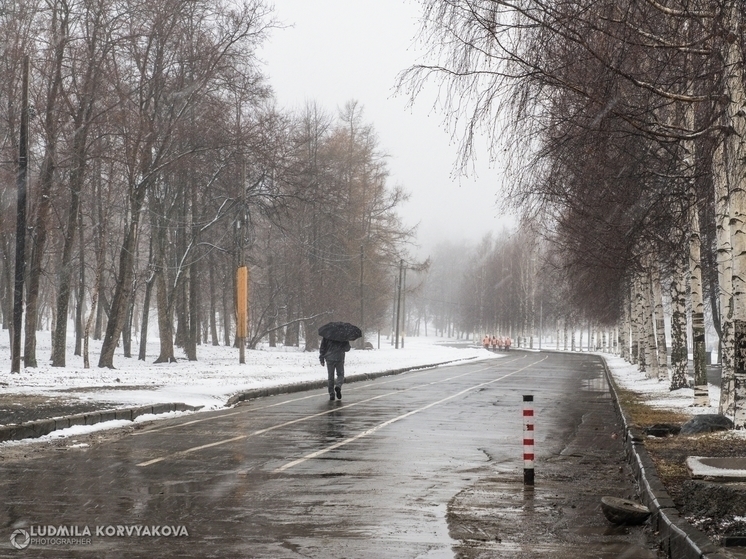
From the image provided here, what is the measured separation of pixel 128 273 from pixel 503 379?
14352mm

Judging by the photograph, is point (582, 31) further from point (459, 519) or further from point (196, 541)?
point (196, 541)

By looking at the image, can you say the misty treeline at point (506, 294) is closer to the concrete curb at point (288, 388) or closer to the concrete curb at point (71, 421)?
the concrete curb at point (288, 388)

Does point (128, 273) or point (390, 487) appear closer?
point (390, 487)

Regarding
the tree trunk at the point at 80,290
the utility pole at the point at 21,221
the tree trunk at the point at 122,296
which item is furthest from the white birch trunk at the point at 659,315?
the tree trunk at the point at 80,290

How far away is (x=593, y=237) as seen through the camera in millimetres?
27531

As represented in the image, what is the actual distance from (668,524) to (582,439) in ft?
29.0

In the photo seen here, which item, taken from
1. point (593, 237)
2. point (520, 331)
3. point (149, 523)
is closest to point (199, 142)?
point (593, 237)

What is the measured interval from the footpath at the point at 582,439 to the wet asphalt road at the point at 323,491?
184 millimetres

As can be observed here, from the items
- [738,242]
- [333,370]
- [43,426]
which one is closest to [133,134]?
[333,370]

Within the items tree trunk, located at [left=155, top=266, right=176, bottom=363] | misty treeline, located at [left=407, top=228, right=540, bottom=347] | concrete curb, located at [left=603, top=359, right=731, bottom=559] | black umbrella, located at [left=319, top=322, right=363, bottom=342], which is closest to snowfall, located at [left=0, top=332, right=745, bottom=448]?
tree trunk, located at [left=155, top=266, right=176, bottom=363]

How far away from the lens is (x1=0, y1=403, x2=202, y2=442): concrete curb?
15383 millimetres

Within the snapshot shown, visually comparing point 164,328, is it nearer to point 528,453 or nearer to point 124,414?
point 124,414

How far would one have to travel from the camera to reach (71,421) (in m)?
17.2

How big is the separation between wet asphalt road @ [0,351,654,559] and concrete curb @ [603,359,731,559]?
0.72ft
